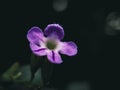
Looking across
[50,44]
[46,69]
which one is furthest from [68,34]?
[46,69]

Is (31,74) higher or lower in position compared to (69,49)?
lower

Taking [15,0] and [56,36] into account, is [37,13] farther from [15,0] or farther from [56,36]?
[56,36]

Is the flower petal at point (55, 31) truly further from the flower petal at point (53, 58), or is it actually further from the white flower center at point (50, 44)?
the flower petal at point (53, 58)

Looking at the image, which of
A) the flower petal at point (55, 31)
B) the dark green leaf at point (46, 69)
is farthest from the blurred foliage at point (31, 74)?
the flower petal at point (55, 31)

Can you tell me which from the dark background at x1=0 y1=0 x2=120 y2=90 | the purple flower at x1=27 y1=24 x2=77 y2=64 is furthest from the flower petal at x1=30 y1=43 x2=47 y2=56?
the dark background at x1=0 y1=0 x2=120 y2=90

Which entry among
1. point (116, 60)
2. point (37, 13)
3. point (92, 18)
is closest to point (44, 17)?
point (37, 13)

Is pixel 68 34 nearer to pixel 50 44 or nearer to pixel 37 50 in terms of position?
pixel 50 44

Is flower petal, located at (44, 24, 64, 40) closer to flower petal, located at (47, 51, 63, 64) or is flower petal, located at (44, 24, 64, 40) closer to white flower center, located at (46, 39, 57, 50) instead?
white flower center, located at (46, 39, 57, 50)
